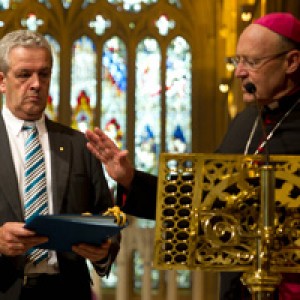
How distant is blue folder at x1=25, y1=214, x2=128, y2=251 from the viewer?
361 cm

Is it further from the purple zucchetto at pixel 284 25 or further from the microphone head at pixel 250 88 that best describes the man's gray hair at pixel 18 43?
the microphone head at pixel 250 88

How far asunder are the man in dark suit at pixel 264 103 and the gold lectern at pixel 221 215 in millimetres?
439

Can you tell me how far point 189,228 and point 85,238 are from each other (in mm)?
543

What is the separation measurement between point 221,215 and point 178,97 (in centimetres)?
1014

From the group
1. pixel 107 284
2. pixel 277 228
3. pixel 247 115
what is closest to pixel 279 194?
pixel 277 228

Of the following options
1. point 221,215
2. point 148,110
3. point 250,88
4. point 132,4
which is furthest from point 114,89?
point 221,215

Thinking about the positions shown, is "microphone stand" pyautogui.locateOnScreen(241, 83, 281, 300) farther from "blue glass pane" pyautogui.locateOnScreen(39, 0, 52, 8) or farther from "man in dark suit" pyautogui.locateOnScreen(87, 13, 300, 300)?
"blue glass pane" pyautogui.locateOnScreen(39, 0, 52, 8)

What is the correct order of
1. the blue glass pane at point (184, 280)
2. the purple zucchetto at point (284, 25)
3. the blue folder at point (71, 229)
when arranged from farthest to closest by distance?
the blue glass pane at point (184, 280)
the purple zucchetto at point (284, 25)
the blue folder at point (71, 229)

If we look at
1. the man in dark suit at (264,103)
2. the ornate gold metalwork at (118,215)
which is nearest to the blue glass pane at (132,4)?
the man in dark suit at (264,103)

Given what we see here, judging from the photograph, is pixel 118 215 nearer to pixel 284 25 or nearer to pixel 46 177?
pixel 46 177

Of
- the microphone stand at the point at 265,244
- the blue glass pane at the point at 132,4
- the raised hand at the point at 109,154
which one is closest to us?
the microphone stand at the point at 265,244

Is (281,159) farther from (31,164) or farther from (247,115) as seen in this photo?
(31,164)

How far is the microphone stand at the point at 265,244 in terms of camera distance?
3.27m

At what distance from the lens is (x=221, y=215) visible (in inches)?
132
